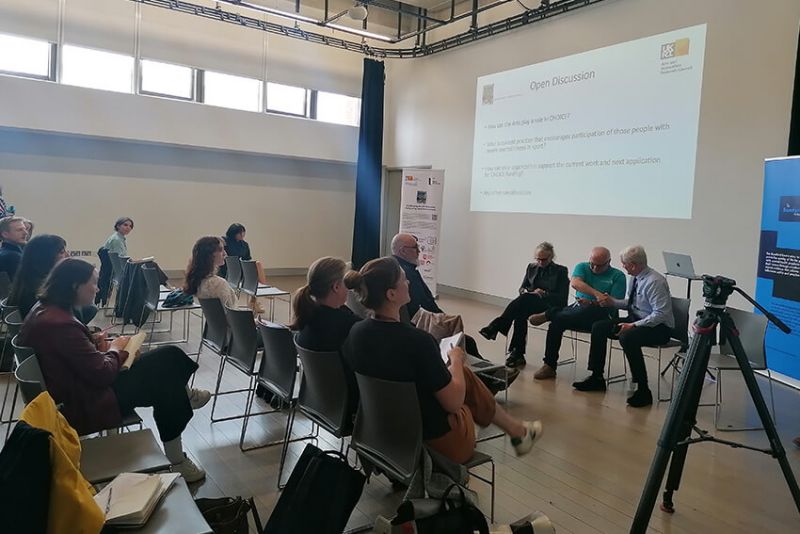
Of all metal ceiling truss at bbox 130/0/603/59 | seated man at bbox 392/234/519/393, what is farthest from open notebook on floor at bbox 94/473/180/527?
metal ceiling truss at bbox 130/0/603/59

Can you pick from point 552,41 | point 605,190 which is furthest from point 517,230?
point 552,41

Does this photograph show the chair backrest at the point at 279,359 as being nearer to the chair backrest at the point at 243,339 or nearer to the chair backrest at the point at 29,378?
the chair backrest at the point at 243,339

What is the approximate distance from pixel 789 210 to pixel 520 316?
2256mm

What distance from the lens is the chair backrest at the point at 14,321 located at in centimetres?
337

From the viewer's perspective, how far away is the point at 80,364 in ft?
7.57

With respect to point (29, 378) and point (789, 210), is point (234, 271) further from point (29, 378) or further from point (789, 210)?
point (789, 210)

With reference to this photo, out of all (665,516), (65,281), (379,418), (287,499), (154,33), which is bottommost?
(665,516)

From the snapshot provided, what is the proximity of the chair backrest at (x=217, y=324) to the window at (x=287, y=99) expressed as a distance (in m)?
7.17

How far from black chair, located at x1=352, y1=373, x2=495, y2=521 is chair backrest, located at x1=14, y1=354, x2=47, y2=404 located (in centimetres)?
111

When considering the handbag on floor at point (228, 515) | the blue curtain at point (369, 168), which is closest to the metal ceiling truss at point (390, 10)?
the blue curtain at point (369, 168)

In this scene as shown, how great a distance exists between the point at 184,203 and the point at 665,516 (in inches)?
356

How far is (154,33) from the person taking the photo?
908 cm

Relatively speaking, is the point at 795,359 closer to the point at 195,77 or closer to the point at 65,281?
the point at 65,281

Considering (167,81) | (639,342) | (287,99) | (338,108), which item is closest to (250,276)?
(639,342)
